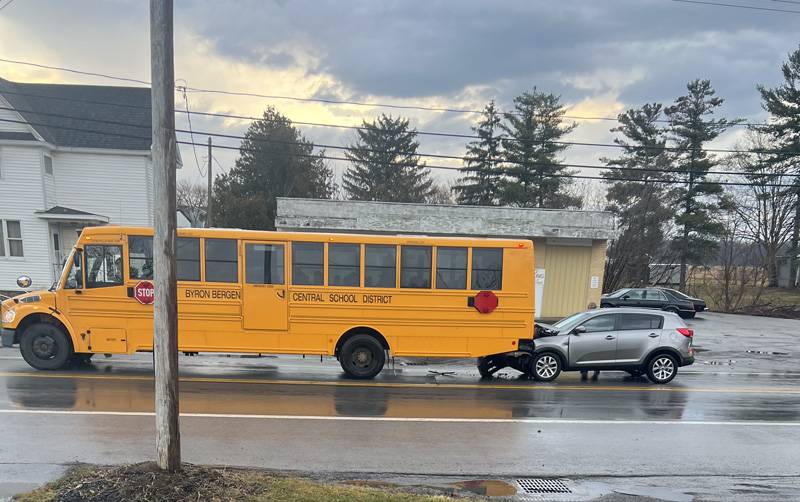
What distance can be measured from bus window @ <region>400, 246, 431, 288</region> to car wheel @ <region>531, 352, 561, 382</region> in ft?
9.45

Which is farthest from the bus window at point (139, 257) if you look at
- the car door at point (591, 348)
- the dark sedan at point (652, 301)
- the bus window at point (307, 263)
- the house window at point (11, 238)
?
the dark sedan at point (652, 301)

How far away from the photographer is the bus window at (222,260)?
955cm

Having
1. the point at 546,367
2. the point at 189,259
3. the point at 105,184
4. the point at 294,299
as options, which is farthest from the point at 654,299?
the point at 105,184

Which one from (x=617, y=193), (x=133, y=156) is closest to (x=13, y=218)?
(x=133, y=156)

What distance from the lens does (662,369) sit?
10500mm

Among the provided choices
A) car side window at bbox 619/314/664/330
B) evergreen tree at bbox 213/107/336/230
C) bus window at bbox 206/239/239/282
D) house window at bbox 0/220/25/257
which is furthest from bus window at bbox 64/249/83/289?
evergreen tree at bbox 213/107/336/230

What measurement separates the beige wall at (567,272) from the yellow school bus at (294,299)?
438 inches

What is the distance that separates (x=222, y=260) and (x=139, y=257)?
65.7 inches

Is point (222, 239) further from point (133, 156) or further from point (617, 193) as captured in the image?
point (617, 193)

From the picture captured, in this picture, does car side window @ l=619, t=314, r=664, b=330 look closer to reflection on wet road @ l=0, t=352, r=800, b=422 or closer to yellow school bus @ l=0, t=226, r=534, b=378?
reflection on wet road @ l=0, t=352, r=800, b=422

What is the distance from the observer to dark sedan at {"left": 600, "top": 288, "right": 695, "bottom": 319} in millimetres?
24406

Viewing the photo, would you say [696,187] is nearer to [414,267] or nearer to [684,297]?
[684,297]

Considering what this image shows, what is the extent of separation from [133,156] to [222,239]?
A: 51.8 feet

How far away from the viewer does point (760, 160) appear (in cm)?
3803
